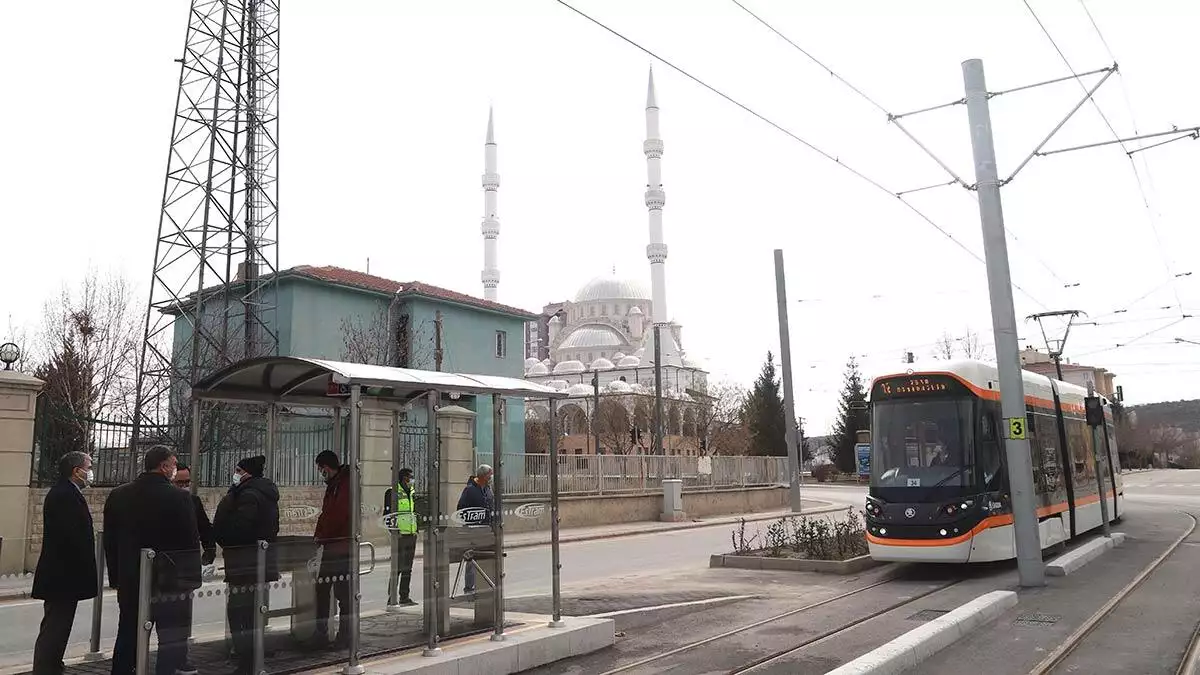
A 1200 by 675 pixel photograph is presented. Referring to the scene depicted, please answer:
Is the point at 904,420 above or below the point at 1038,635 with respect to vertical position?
above

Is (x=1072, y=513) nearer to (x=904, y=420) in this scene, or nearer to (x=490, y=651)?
(x=904, y=420)

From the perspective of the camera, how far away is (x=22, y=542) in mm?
15391

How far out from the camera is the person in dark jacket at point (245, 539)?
242 inches

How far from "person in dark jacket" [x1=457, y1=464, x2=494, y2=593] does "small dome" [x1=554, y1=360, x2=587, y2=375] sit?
82635 millimetres

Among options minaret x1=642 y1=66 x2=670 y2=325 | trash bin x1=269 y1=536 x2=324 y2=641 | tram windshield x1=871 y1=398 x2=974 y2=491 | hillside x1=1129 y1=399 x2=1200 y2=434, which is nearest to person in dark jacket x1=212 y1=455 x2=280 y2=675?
trash bin x1=269 y1=536 x2=324 y2=641

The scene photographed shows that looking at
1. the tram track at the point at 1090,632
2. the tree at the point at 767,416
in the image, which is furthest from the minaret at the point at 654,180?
the tram track at the point at 1090,632

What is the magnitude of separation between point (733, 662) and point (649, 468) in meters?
23.4

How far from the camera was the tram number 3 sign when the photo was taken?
12.3 metres

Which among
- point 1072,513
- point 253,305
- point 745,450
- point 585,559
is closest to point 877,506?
point 1072,513

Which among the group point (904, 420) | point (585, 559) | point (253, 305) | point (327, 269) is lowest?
point (585, 559)

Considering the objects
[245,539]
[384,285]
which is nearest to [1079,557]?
[245,539]

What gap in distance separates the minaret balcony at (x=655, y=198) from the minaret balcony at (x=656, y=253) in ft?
13.1

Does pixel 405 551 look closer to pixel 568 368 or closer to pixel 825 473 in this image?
pixel 825 473

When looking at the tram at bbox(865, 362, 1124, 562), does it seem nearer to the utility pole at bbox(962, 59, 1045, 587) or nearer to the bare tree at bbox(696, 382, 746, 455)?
the utility pole at bbox(962, 59, 1045, 587)
